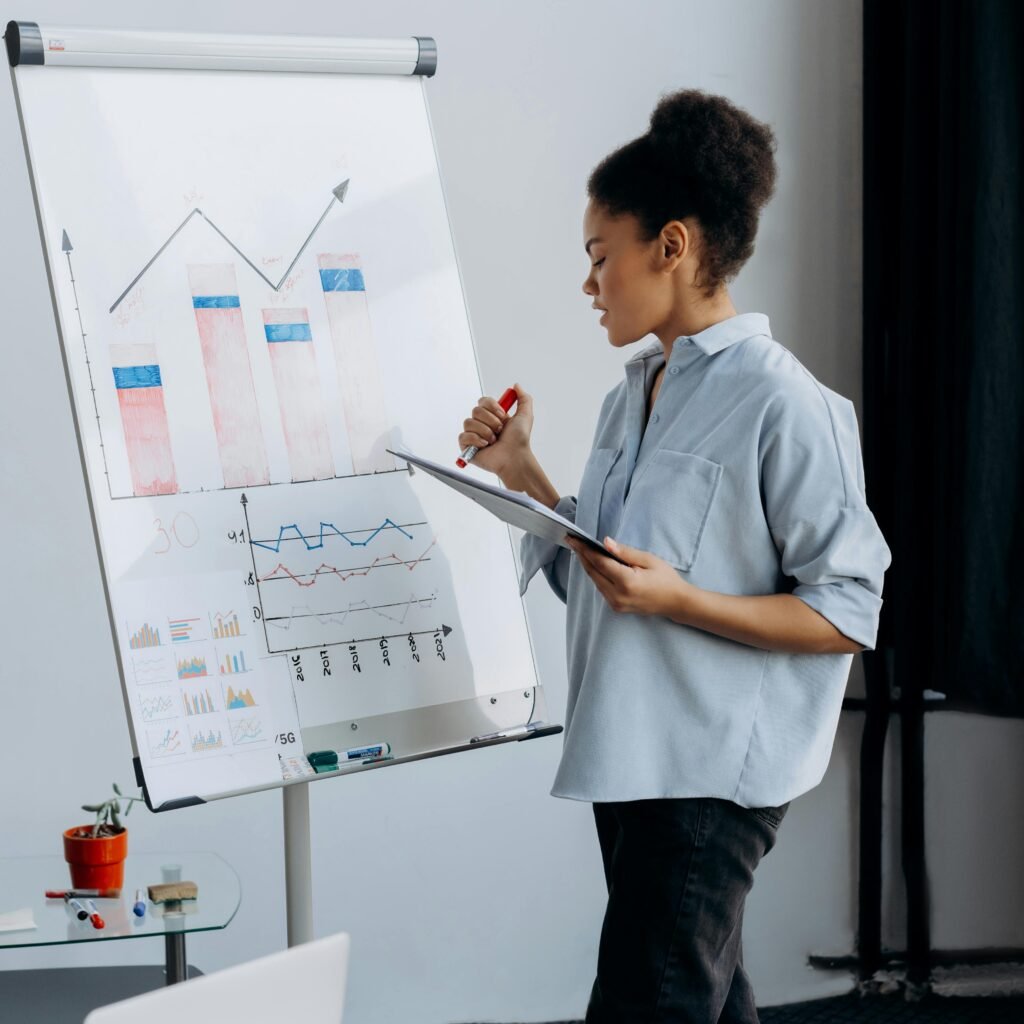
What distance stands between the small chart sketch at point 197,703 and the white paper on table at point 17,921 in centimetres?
29

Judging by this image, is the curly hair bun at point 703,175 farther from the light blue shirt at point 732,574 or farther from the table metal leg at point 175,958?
the table metal leg at point 175,958

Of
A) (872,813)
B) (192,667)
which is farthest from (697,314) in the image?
(872,813)

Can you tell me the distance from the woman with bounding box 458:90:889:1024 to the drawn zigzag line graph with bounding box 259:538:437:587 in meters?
0.30

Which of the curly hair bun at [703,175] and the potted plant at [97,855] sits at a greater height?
the curly hair bun at [703,175]

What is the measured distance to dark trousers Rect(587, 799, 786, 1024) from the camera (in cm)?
124

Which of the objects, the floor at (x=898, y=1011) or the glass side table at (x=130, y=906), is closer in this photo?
the glass side table at (x=130, y=906)

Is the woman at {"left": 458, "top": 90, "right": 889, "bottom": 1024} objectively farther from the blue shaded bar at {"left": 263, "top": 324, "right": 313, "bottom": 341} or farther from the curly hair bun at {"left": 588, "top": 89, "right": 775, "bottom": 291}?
the blue shaded bar at {"left": 263, "top": 324, "right": 313, "bottom": 341}

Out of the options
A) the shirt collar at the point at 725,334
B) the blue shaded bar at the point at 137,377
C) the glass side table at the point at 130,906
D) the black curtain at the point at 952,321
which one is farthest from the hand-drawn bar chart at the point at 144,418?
the black curtain at the point at 952,321

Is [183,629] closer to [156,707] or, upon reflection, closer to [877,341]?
[156,707]

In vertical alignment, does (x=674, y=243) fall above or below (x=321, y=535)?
above

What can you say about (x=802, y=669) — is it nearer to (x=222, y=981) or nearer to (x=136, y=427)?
(x=222, y=981)

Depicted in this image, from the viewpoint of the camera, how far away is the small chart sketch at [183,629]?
1.40 m

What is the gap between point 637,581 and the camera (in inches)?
47.5

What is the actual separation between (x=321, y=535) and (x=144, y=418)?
241 millimetres
